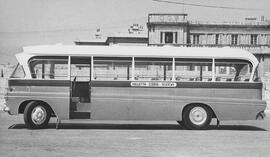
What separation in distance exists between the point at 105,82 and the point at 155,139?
3.46 meters

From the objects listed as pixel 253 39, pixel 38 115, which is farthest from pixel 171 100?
pixel 253 39

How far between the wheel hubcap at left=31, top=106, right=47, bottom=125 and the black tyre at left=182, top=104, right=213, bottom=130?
169 inches

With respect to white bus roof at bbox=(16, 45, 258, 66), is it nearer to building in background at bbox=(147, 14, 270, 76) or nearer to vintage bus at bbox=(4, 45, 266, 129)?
vintage bus at bbox=(4, 45, 266, 129)

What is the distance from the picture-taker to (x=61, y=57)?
584 inches

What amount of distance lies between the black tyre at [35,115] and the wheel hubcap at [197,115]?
4.42m

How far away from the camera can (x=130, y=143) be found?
11.2m

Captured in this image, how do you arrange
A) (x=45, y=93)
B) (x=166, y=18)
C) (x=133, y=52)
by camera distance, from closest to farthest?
(x=45, y=93)
(x=133, y=52)
(x=166, y=18)

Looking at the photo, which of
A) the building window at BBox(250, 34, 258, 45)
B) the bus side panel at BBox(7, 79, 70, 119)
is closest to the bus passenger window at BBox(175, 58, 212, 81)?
the bus side panel at BBox(7, 79, 70, 119)

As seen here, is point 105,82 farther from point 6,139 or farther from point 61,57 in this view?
point 6,139

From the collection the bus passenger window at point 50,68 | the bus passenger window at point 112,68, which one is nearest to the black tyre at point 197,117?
the bus passenger window at point 112,68

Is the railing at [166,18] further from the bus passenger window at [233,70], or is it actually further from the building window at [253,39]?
the bus passenger window at [233,70]

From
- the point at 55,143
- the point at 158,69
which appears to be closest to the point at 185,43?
the point at 158,69

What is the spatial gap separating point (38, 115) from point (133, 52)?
345 centimetres

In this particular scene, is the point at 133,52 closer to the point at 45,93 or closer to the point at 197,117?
the point at 197,117
